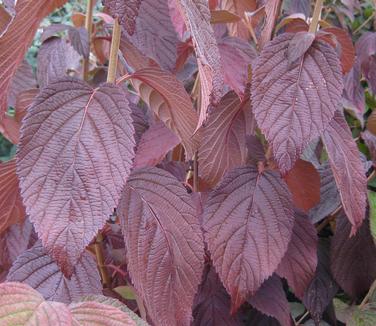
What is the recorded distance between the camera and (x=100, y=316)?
0.60m

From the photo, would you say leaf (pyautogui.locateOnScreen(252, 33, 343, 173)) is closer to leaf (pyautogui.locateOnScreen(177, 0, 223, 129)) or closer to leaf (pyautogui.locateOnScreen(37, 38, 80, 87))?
leaf (pyautogui.locateOnScreen(177, 0, 223, 129))

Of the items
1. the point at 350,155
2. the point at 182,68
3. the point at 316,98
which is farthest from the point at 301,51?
the point at 182,68

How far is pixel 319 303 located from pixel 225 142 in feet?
1.44

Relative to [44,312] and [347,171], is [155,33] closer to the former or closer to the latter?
[347,171]

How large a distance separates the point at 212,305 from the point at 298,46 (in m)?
0.51

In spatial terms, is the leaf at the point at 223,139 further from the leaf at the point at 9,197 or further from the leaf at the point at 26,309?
the leaf at the point at 26,309

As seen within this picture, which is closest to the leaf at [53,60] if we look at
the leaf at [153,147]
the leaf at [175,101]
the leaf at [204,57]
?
the leaf at [153,147]

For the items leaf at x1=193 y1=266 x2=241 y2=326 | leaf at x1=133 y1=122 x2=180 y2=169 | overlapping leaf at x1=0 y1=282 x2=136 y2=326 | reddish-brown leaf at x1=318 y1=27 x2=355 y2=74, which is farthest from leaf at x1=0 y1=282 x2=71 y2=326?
reddish-brown leaf at x1=318 y1=27 x2=355 y2=74

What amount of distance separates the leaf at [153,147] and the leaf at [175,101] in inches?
4.4

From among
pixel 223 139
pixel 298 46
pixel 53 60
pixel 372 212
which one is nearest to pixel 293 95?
pixel 298 46

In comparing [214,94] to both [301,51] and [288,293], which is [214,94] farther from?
[288,293]

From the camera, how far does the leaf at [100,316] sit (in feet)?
1.95

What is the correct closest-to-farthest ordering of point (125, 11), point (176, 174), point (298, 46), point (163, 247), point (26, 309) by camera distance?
1. point (26, 309)
2. point (125, 11)
3. point (163, 247)
4. point (298, 46)
5. point (176, 174)

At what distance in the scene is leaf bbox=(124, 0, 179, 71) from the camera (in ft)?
3.31
